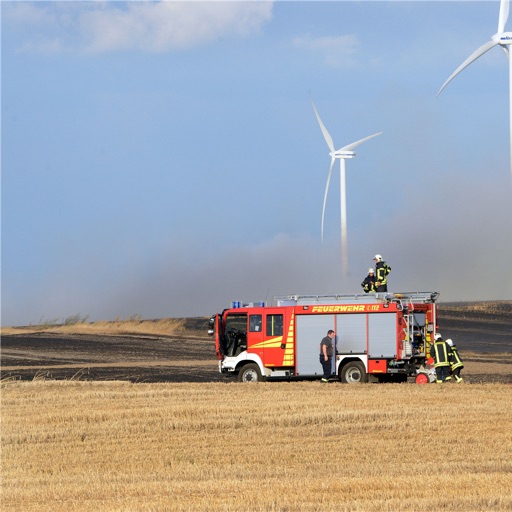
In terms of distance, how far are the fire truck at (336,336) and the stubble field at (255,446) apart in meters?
1.70

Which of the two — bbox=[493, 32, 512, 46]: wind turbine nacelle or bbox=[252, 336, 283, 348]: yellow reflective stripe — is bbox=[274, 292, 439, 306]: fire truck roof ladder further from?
bbox=[493, 32, 512, 46]: wind turbine nacelle

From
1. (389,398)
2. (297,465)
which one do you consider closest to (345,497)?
(297,465)

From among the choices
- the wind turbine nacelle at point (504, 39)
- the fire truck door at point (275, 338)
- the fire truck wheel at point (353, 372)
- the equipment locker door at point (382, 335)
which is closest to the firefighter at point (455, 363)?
the equipment locker door at point (382, 335)

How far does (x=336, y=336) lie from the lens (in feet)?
120

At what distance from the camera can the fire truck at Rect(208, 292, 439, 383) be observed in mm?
35656

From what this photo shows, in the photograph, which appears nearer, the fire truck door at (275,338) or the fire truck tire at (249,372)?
the fire truck door at (275,338)

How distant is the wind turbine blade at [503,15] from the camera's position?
4475 centimetres

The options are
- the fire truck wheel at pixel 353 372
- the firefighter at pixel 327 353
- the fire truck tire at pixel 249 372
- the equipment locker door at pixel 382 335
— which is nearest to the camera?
the equipment locker door at pixel 382 335

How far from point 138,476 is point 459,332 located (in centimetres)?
5928

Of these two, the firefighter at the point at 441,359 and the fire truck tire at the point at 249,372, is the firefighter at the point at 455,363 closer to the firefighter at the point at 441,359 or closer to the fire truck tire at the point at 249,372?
the firefighter at the point at 441,359

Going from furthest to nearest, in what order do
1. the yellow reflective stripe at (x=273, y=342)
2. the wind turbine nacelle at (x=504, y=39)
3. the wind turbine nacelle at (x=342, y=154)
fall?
1. the wind turbine nacelle at (x=342, y=154)
2. the wind turbine nacelle at (x=504, y=39)
3. the yellow reflective stripe at (x=273, y=342)

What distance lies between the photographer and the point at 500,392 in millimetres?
30766

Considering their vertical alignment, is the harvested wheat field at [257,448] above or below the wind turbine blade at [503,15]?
below

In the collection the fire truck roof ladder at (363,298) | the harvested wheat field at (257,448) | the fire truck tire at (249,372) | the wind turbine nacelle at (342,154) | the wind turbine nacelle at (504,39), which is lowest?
the harvested wheat field at (257,448)
